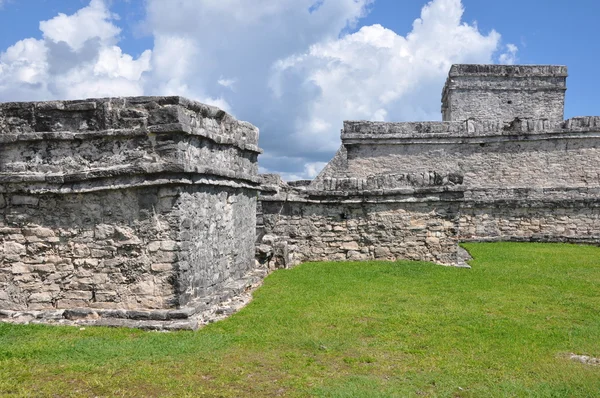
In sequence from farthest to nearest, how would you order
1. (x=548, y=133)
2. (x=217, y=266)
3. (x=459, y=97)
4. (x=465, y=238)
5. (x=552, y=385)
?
1. (x=459, y=97)
2. (x=548, y=133)
3. (x=465, y=238)
4. (x=217, y=266)
5. (x=552, y=385)

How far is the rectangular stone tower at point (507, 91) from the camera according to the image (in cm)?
2195

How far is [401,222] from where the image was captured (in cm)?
1163

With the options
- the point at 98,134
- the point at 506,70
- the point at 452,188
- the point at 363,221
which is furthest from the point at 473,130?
the point at 98,134

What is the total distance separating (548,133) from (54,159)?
15.8m

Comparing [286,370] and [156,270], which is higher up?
[156,270]

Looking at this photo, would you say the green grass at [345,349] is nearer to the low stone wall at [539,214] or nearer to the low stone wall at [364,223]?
the low stone wall at [364,223]

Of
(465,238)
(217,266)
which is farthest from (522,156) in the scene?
(217,266)

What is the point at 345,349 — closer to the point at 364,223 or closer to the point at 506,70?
the point at 364,223

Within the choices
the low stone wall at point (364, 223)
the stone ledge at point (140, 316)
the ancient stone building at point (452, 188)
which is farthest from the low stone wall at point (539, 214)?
the stone ledge at point (140, 316)

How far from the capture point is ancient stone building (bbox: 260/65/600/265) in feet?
38.0

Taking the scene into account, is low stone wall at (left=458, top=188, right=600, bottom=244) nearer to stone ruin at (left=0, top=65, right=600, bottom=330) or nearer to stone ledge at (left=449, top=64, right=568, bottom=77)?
stone ruin at (left=0, top=65, right=600, bottom=330)

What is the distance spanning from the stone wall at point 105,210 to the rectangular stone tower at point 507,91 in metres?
17.4

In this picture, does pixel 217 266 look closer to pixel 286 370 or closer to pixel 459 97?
pixel 286 370

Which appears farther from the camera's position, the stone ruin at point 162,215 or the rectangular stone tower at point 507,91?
the rectangular stone tower at point 507,91
